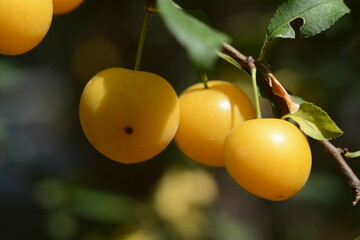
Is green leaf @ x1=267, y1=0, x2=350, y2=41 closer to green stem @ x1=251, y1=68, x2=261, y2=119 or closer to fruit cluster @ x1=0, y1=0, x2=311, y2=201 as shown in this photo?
green stem @ x1=251, y1=68, x2=261, y2=119

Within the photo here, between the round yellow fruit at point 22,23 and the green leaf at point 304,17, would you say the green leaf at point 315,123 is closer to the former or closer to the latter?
the green leaf at point 304,17

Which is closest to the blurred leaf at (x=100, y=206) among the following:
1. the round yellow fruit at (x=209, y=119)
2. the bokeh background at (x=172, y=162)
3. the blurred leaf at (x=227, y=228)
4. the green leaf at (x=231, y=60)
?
the bokeh background at (x=172, y=162)

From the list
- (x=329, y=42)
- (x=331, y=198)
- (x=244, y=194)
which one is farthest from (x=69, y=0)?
(x=244, y=194)

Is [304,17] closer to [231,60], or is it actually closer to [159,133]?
[231,60]

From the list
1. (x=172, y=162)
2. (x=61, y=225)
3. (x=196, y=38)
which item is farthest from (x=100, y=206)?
(x=196, y=38)

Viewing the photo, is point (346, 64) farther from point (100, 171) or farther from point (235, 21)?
point (100, 171)
